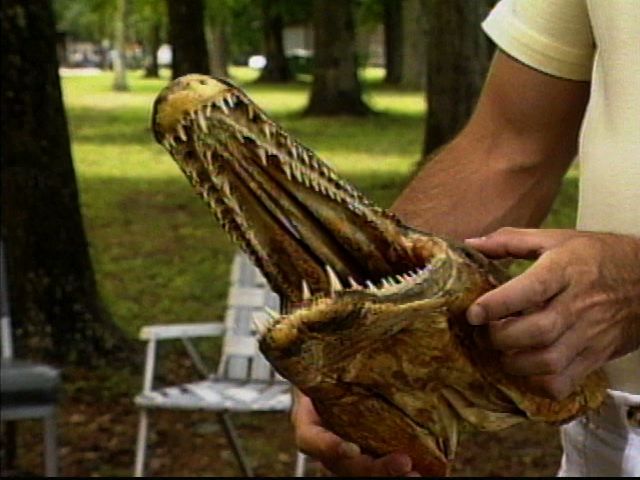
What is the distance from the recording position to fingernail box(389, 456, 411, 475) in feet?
6.01

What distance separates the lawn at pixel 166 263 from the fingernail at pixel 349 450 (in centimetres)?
37

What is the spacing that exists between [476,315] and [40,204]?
6.18 m

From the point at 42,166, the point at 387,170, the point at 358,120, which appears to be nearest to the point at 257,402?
the point at 42,166

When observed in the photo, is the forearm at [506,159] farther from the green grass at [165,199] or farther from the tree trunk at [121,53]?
the tree trunk at [121,53]

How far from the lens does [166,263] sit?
12492 mm

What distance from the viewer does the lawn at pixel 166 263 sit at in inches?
265

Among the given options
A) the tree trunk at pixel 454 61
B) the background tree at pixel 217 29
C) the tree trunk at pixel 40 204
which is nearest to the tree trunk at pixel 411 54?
the background tree at pixel 217 29

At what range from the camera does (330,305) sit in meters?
1.56

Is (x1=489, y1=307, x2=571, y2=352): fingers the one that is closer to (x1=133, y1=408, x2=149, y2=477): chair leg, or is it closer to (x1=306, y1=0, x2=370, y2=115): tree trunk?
(x1=133, y1=408, x2=149, y2=477): chair leg

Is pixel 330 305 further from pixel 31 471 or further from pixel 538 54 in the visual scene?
pixel 31 471

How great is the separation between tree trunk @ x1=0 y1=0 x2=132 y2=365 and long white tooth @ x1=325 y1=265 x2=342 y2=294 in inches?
235

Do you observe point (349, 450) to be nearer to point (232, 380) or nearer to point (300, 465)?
point (300, 465)

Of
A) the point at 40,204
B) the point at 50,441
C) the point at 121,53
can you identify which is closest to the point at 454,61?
the point at 40,204

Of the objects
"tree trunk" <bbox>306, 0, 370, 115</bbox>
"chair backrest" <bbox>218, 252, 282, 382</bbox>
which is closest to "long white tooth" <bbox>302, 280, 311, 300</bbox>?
"chair backrest" <bbox>218, 252, 282, 382</bbox>
